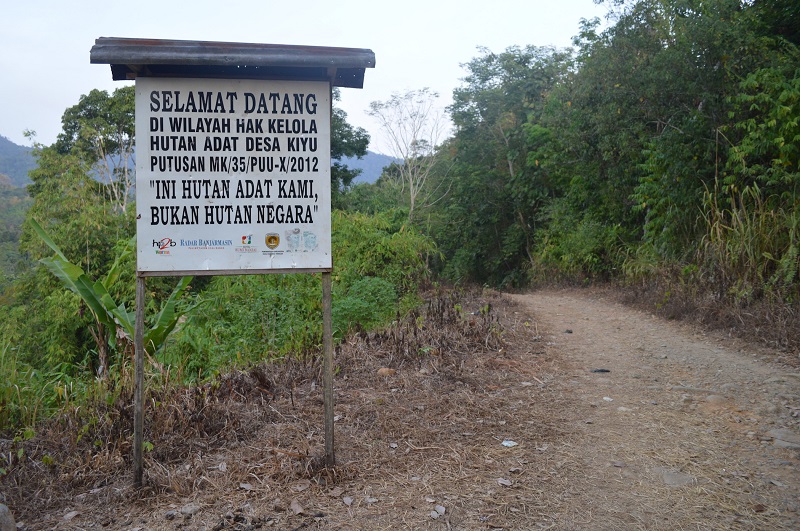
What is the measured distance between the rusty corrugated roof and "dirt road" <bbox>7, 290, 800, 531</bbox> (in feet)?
7.76

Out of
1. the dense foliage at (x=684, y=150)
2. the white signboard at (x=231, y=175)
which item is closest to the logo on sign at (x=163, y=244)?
the white signboard at (x=231, y=175)

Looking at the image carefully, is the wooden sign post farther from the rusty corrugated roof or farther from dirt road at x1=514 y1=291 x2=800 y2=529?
dirt road at x1=514 y1=291 x2=800 y2=529

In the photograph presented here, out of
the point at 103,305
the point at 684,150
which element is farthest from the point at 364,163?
the point at 103,305

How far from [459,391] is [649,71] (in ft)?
29.7

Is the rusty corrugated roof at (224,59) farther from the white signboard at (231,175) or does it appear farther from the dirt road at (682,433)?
the dirt road at (682,433)

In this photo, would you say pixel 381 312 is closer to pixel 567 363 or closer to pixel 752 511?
pixel 567 363

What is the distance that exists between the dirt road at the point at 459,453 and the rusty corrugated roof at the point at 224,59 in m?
2.37

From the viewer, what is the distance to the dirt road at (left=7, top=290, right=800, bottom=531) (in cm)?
346

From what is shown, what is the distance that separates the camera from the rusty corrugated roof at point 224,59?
11.6 ft

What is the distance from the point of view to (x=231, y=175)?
12.5 feet

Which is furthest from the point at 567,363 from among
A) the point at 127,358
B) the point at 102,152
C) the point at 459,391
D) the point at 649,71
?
the point at 102,152

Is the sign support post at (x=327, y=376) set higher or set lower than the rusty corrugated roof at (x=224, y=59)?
lower

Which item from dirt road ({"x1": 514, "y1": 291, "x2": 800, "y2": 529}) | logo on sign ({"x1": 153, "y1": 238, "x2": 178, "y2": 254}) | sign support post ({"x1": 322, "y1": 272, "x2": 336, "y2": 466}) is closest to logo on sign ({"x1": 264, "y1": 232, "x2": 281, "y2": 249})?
sign support post ({"x1": 322, "y1": 272, "x2": 336, "y2": 466})

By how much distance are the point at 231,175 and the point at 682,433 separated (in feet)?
12.2
